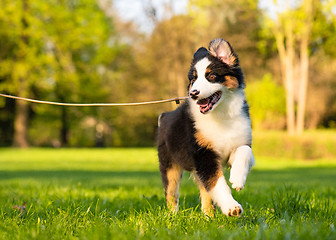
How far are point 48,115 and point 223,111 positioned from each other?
38.4m

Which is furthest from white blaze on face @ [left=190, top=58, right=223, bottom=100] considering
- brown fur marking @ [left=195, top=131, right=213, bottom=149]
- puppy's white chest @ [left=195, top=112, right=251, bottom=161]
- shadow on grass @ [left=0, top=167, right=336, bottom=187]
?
shadow on grass @ [left=0, top=167, right=336, bottom=187]

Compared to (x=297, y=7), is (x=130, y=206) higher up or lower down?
lower down

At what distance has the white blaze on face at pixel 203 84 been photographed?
345 centimetres

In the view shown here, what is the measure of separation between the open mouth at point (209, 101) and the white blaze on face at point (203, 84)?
0.06 m

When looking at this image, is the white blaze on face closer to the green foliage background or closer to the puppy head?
the puppy head

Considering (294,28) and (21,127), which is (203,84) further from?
(21,127)

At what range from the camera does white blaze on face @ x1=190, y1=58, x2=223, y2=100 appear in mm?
3451

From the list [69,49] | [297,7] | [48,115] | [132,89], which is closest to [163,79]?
[132,89]

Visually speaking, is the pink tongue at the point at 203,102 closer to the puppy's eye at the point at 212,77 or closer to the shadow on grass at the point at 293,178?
the puppy's eye at the point at 212,77

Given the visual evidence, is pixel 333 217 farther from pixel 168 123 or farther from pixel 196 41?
pixel 196 41

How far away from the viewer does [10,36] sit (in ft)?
113

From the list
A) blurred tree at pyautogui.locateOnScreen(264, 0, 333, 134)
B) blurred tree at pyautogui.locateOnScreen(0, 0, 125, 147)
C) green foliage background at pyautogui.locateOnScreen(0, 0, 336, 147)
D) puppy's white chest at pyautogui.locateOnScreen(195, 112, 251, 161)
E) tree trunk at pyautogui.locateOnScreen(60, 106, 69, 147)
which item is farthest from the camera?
tree trunk at pyautogui.locateOnScreen(60, 106, 69, 147)

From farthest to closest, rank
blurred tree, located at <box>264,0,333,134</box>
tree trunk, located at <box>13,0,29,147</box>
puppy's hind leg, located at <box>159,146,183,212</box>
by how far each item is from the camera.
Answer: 1. tree trunk, located at <box>13,0,29,147</box>
2. blurred tree, located at <box>264,0,333,134</box>
3. puppy's hind leg, located at <box>159,146,183,212</box>

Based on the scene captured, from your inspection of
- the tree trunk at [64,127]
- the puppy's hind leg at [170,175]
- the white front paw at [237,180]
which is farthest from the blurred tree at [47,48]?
the white front paw at [237,180]
